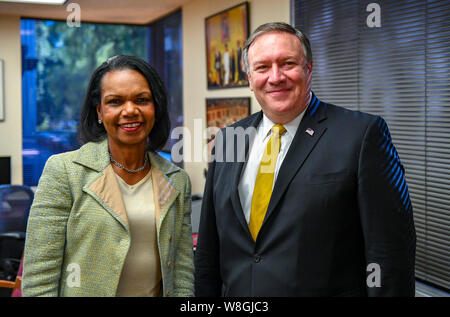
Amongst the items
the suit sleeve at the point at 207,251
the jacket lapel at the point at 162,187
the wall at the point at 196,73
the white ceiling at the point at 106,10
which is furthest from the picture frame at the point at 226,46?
the jacket lapel at the point at 162,187

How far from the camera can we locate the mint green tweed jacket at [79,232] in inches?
50.6

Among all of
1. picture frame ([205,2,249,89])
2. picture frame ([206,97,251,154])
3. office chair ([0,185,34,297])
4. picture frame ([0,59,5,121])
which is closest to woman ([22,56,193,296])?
office chair ([0,185,34,297])

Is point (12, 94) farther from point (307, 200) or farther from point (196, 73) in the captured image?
point (307, 200)

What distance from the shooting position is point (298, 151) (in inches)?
59.1

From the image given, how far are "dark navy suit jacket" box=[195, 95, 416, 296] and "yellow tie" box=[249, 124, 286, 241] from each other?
0.13 feet

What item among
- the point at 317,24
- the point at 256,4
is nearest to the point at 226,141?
the point at 317,24

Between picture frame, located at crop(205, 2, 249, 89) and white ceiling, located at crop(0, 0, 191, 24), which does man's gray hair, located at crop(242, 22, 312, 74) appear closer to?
picture frame, located at crop(205, 2, 249, 89)

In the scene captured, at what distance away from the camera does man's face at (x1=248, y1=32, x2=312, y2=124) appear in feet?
5.03

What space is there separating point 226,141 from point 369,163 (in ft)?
1.82

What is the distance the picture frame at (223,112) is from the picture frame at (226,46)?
158 mm

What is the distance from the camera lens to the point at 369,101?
3.09 m

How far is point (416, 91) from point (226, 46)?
8.16 ft

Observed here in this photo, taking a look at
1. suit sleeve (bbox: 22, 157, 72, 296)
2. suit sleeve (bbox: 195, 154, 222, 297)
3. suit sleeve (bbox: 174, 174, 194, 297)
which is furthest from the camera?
suit sleeve (bbox: 195, 154, 222, 297)

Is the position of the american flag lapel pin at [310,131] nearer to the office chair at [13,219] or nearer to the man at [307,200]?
the man at [307,200]
